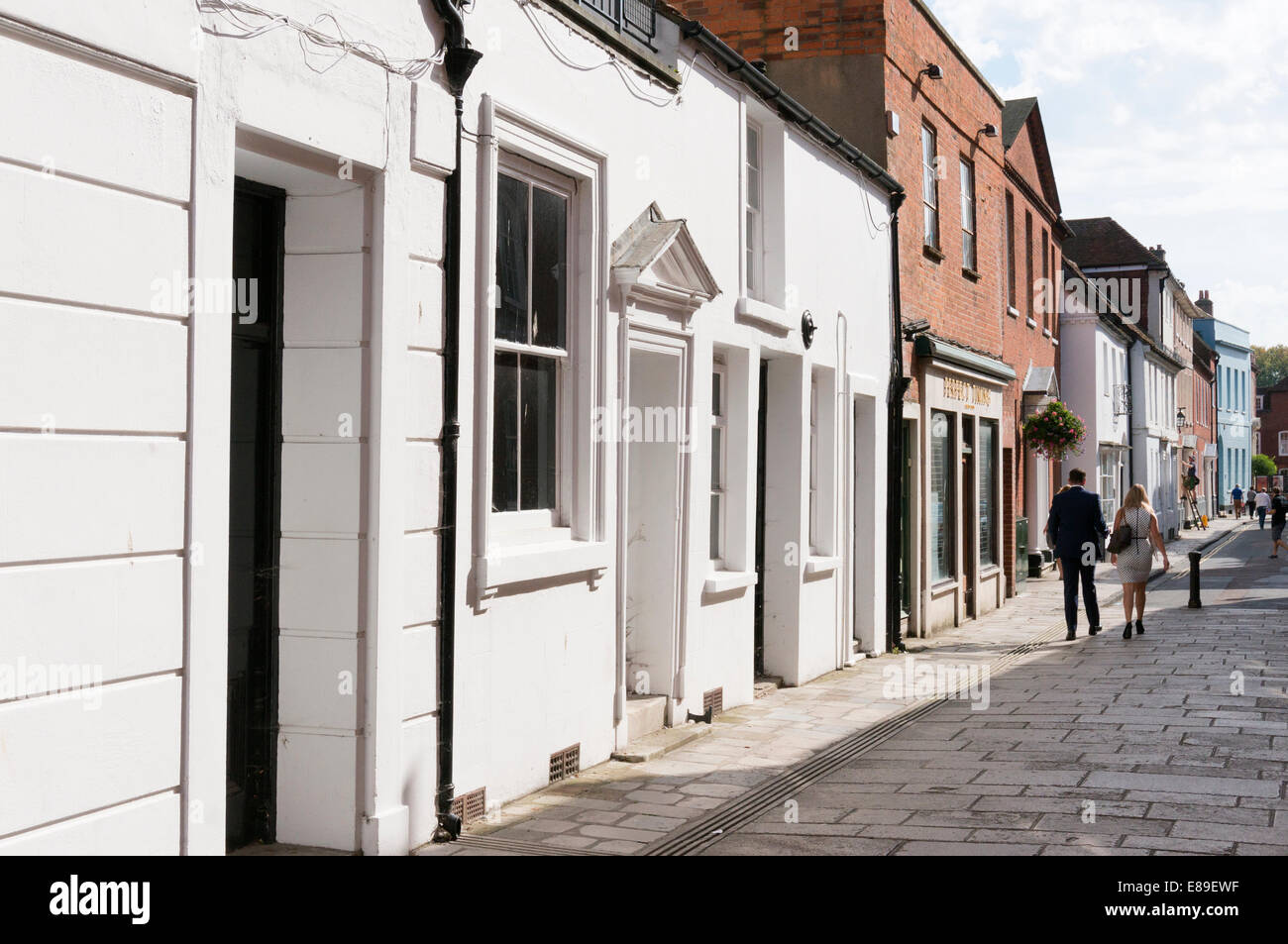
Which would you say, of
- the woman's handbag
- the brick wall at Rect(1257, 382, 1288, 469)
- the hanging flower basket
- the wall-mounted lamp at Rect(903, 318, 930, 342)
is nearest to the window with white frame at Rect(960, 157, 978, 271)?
the wall-mounted lamp at Rect(903, 318, 930, 342)

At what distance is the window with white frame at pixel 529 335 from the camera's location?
7.23 m

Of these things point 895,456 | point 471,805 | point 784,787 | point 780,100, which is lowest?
point 784,787

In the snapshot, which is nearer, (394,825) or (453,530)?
(394,825)

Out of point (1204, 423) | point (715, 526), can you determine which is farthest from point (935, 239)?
point (1204, 423)

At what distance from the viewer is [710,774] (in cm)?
798

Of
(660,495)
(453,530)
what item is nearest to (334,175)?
(453,530)

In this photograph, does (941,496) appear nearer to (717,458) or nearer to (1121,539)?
(1121,539)

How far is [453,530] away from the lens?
21.2 feet

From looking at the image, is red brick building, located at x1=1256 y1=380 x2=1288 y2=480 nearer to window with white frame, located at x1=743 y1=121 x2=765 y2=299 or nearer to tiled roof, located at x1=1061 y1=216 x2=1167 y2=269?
tiled roof, located at x1=1061 y1=216 x2=1167 y2=269

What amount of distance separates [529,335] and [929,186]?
36.1ft

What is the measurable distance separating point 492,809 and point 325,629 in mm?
1515

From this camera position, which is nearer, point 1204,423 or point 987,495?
point 987,495
